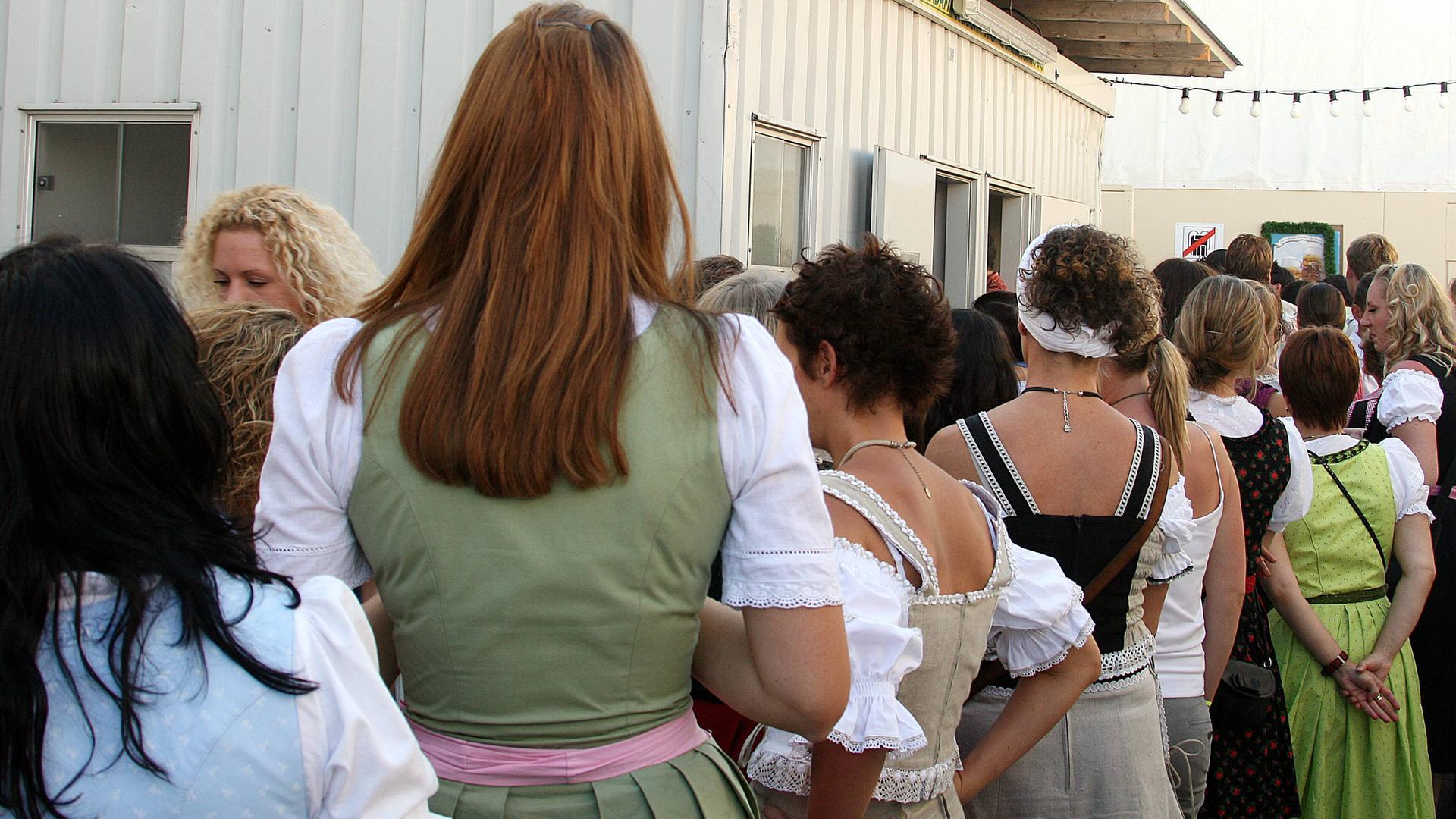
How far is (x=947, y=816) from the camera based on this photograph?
6.80 ft

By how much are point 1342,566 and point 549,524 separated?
3394mm

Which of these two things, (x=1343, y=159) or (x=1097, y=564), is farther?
(x=1343, y=159)

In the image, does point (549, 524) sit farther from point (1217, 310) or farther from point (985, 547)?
point (1217, 310)

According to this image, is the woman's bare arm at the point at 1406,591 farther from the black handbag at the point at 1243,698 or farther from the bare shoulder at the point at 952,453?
the bare shoulder at the point at 952,453

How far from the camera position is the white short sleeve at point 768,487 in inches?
54.5

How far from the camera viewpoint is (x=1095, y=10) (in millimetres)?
9078

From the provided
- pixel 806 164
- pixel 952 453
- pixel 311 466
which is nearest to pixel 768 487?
pixel 311 466

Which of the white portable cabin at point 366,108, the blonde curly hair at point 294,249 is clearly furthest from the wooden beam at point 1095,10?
the blonde curly hair at point 294,249

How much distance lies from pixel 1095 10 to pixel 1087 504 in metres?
7.55

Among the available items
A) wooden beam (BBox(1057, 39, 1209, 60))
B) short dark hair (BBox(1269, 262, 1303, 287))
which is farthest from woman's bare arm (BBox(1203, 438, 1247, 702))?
wooden beam (BBox(1057, 39, 1209, 60))

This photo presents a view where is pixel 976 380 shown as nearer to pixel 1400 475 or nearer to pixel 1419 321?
pixel 1400 475

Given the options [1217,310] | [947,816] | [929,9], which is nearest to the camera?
[947,816]

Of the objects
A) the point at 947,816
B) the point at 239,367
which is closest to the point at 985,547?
the point at 947,816

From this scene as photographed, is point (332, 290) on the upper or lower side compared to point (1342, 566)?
upper
